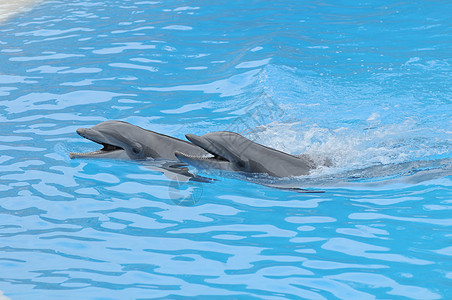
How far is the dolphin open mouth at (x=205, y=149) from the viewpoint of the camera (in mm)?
5448

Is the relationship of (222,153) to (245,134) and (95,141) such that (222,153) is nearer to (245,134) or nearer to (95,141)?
(95,141)

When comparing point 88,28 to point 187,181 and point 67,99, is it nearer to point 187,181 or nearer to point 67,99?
point 67,99

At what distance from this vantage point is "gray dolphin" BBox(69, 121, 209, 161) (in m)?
6.18

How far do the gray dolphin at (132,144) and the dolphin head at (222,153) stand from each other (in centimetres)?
44

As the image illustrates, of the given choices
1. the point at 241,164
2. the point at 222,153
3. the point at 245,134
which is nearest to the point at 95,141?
the point at 222,153

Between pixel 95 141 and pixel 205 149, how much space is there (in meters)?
1.23

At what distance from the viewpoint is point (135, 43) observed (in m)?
10.3

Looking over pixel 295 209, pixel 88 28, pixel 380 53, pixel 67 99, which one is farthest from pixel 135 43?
pixel 295 209

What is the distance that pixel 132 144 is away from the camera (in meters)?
6.21

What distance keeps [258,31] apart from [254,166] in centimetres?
541

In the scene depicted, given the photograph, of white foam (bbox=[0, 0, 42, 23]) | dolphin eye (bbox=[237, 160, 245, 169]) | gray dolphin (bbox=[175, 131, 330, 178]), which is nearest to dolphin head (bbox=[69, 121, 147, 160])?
gray dolphin (bbox=[175, 131, 330, 178])

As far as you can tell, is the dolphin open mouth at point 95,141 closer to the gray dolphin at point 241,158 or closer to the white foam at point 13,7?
the gray dolphin at point 241,158

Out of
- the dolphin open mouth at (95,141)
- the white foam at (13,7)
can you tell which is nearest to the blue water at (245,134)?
the dolphin open mouth at (95,141)

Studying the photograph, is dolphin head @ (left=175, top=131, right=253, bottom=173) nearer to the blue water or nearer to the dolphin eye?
the dolphin eye
